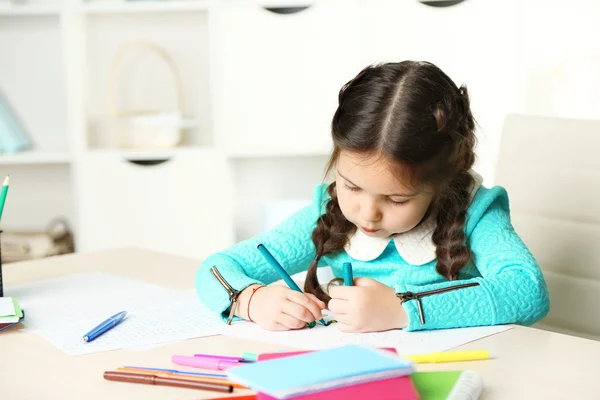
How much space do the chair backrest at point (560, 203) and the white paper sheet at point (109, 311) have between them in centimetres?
69

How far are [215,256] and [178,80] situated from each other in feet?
5.60

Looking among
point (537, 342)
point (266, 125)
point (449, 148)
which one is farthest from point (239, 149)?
point (537, 342)

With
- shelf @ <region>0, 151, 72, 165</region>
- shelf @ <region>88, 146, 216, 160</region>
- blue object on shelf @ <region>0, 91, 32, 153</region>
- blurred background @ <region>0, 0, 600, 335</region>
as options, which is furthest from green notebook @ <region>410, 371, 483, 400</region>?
blue object on shelf @ <region>0, 91, 32, 153</region>

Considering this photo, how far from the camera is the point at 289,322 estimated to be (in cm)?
110

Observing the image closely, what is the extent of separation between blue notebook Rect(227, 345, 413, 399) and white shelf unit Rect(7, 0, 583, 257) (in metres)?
1.89

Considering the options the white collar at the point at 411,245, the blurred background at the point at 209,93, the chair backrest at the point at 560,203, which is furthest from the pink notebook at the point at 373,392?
the blurred background at the point at 209,93

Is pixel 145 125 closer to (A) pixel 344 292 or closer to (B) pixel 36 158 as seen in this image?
(B) pixel 36 158

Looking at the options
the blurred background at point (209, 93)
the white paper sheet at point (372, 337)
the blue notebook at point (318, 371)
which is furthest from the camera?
the blurred background at point (209, 93)

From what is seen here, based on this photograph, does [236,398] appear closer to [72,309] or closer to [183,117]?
[72,309]

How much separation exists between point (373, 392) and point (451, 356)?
0.72 feet

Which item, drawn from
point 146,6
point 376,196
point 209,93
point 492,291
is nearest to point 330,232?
point 376,196

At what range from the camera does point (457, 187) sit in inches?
51.7

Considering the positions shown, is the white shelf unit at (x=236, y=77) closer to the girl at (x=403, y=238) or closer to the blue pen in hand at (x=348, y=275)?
the girl at (x=403, y=238)

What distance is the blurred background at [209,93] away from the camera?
2617 mm
